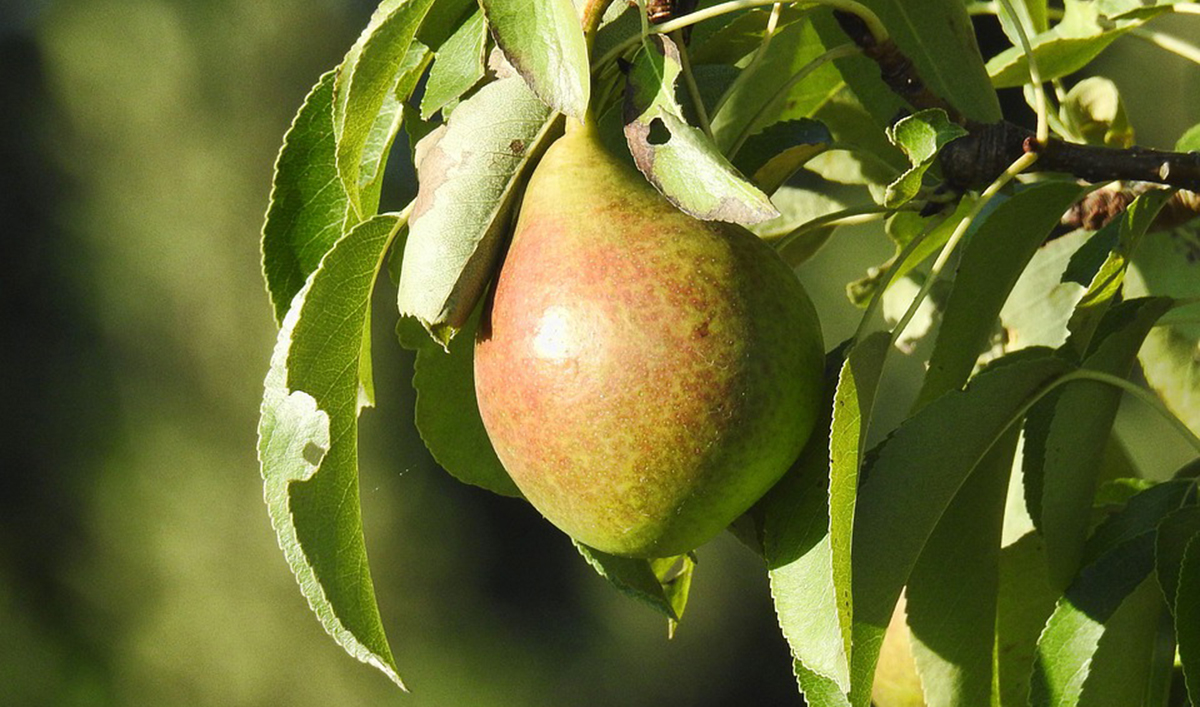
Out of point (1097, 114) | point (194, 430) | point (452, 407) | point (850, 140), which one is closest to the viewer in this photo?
point (452, 407)

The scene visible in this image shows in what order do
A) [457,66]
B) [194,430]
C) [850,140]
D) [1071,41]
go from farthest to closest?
[194,430] → [850,140] → [1071,41] → [457,66]

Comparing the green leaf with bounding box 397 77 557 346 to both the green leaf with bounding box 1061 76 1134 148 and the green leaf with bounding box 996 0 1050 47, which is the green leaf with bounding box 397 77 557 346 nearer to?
the green leaf with bounding box 996 0 1050 47

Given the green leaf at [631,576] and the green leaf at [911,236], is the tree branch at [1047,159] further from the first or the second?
the green leaf at [631,576]

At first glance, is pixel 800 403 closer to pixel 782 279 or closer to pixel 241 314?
pixel 782 279

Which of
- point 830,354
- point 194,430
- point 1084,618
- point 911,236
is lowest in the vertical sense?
point 194,430

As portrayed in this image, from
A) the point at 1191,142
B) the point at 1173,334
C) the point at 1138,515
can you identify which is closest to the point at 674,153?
the point at 1138,515

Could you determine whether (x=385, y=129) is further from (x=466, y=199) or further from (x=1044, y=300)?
(x=1044, y=300)

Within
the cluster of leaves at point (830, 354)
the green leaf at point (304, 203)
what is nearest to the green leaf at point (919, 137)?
the cluster of leaves at point (830, 354)
